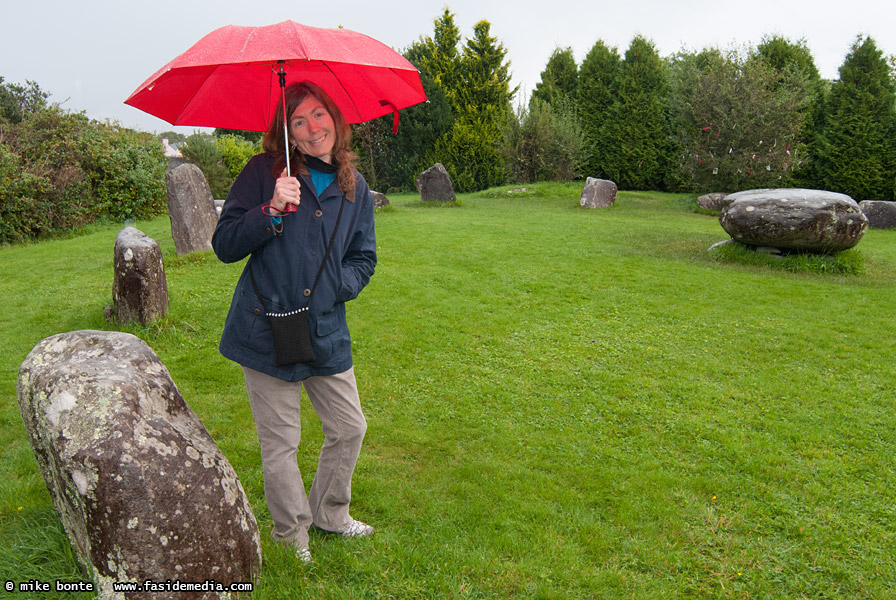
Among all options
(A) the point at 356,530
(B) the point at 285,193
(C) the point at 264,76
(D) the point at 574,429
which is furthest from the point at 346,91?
(D) the point at 574,429

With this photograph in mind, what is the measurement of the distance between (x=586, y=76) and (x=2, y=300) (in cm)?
2246

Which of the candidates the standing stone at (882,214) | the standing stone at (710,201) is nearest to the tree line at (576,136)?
the standing stone at (710,201)

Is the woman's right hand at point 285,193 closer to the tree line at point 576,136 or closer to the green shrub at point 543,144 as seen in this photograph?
the tree line at point 576,136

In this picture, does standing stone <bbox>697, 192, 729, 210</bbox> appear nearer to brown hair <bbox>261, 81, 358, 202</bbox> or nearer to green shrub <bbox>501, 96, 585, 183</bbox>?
green shrub <bbox>501, 96, 585, 183</bbox>

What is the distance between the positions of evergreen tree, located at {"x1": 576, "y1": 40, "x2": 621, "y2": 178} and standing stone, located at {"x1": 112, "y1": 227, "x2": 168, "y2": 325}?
67.4ft

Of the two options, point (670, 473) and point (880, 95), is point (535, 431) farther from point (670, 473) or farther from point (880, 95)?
point (880, 95)

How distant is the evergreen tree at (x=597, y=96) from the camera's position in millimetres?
24781

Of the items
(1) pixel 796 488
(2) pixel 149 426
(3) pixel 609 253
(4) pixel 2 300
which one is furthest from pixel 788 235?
(4) pixel 2 300

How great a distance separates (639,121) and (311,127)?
23531 millimetres

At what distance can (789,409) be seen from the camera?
5.13 m

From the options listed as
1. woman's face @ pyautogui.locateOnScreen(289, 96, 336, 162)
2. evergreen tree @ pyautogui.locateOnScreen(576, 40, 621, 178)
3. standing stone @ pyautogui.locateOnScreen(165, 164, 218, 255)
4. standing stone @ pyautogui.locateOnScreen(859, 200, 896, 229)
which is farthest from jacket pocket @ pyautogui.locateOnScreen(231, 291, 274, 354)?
evergreen tree @ pyautogui.locateOnScreen(576, 40, 621, 178)

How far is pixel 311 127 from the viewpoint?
295 cm

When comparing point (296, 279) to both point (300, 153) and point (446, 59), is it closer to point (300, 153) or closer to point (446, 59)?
point (300, 153)

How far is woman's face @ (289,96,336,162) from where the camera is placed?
116 inches
